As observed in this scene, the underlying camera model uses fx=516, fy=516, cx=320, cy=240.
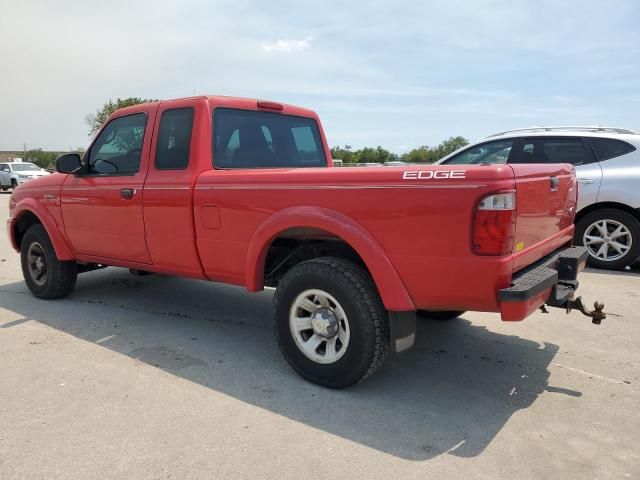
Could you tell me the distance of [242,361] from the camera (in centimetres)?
379

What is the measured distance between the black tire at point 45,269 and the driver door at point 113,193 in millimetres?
438

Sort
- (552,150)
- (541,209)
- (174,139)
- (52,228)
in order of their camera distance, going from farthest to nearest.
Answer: (552,150)
(52,228)
(174,139)
(541,209)

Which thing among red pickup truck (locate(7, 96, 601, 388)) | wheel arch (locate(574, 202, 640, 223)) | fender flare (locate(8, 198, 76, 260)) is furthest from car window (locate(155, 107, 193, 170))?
wheel arch (locate(574, 202, 640, 223))

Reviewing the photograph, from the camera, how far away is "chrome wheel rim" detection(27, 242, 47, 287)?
17.9ft

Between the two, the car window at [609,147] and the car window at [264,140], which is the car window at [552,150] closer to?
the car window at [609,147]

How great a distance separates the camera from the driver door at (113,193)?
14.2 ft

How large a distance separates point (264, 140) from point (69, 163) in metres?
1.89

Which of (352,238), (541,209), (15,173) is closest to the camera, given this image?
(352,238)

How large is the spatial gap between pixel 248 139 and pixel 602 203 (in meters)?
4.78

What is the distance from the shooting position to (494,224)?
2607 millimetres

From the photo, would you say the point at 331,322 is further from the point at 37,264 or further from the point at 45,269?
the point at 37,264

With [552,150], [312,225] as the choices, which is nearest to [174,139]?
[312,225]

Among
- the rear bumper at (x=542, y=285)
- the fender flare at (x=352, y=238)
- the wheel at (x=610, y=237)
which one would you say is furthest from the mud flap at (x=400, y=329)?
the wheel at (x=610, y=237)

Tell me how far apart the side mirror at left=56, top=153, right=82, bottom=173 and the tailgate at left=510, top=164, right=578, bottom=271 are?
12.8ft
